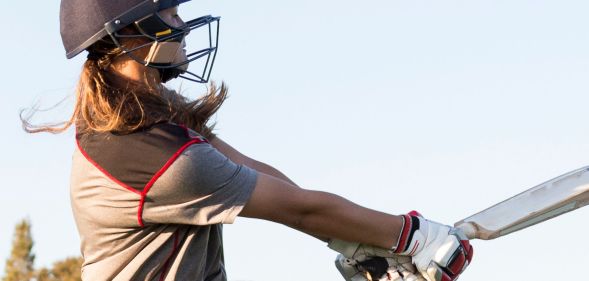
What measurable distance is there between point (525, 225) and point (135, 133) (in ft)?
7.73

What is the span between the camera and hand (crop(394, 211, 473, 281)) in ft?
19.5

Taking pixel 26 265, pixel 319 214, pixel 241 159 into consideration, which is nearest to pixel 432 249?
pixel 319 214

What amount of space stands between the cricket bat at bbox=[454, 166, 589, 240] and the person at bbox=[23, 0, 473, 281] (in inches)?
12.2

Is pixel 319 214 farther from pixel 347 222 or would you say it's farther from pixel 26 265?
pixel 26 265

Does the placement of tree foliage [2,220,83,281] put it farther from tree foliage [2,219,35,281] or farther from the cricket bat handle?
the cricket bat handle

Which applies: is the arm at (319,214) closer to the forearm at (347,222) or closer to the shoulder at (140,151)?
the forearm at (347,222)

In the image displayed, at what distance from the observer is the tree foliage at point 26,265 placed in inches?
1206

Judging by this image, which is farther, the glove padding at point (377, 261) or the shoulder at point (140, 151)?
the glove padding at point (377, 261)

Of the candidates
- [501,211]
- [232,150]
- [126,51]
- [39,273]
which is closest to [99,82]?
[126,51]

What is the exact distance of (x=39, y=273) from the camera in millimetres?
31531

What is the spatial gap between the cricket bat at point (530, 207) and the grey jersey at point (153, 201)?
153 cm

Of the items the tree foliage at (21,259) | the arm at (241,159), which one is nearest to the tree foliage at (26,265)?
the tree foliage at (21,259)

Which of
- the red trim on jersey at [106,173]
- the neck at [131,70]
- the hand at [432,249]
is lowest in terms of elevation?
the hand at [432,249]

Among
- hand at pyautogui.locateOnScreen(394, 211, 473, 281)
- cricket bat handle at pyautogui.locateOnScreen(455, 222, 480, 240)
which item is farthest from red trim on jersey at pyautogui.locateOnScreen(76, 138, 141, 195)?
cricket bat handle at pyautogui.locateOnScreen(455, 222, 480, 240)
